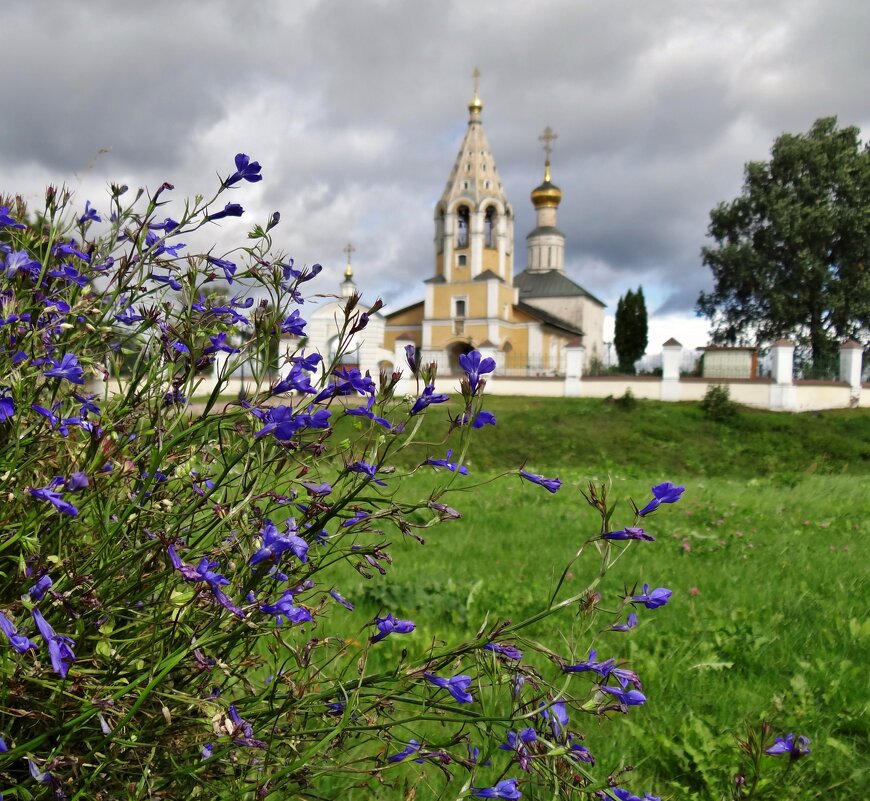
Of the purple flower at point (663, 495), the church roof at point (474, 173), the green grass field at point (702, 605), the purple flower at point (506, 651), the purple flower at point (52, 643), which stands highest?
the church roof at point (474, 173)

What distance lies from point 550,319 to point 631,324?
5625 mm

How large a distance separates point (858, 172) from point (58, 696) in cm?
3007

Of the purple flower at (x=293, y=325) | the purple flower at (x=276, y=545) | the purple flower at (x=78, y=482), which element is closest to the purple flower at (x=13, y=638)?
the purple flower at (x=78, y=482)

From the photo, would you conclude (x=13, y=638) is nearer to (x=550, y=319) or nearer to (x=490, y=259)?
(x=490, y=259)

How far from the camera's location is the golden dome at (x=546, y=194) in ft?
135

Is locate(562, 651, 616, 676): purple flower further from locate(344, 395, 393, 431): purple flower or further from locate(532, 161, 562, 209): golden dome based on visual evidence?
locate(532, 161, 562, 209): golden dome

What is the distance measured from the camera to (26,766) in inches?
47.8

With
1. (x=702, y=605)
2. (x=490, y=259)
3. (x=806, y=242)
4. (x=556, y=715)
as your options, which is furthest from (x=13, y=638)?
(x=490, y=259)

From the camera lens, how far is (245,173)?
1.39 m

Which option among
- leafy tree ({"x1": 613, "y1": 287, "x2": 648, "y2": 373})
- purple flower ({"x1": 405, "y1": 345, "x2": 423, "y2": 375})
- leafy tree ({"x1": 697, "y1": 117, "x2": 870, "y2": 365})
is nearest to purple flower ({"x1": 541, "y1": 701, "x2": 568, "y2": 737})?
purple flower ({"x1": 405, "y1": 345, "x2": 423, "y2": 375})

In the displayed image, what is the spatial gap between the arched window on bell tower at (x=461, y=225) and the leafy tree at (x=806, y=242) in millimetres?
11398

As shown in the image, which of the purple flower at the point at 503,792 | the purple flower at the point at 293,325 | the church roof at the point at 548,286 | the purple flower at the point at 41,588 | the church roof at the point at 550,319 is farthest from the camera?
the church roof at the point at 548,286

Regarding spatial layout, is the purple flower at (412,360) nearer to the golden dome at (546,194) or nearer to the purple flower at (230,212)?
the purple flower at (230,212)

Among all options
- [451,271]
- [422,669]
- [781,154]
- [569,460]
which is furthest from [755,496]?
[451,271]
